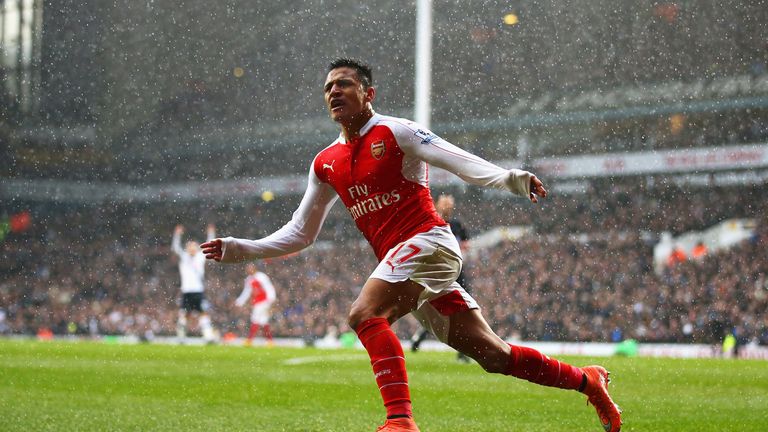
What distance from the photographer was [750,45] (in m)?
30.8

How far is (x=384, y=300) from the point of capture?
4266 millimetres

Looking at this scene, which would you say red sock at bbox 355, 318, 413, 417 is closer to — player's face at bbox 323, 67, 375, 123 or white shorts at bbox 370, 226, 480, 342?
white shorts at bbox 370, 226, 480, 342

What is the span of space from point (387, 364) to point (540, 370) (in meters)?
0.95

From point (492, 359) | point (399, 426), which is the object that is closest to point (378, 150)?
point (492, 359)

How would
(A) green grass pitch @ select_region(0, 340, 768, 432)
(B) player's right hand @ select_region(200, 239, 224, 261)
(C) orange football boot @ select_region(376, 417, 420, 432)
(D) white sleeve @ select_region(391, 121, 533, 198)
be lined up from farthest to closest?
(A) green grass pitch @ select_region(0, 340, 768, 432) → (B) player's right hand @ select_region(200, 239, 224, 261) → (D) white sleeve @ select_region(391, 121, 533, 198) → (C) orange football boot @ select_region(376, 417, 420, 432)

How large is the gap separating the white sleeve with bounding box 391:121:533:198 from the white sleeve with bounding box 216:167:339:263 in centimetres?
58

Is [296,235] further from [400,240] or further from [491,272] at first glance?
[491,272]

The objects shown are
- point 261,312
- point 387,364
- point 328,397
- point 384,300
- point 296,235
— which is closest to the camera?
point 387,364

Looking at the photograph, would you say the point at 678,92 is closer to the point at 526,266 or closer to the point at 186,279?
the point at 526,266

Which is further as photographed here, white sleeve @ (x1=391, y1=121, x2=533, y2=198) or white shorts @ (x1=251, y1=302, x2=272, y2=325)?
white shorts @ (x1=251, y1=302, x2=272, y2=325)

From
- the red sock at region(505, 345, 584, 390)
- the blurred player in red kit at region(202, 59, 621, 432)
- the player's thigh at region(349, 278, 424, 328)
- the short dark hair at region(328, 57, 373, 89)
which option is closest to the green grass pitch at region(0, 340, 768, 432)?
the red sock at region(505, 345, 584, 390)

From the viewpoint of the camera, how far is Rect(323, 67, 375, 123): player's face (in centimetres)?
452

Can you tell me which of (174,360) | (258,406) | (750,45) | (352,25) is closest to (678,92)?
(750,45)

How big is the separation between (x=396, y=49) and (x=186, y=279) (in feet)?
66.0
